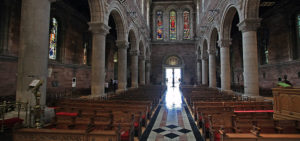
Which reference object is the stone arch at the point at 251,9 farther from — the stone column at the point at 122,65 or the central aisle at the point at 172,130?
the stone column at the point at 122,65

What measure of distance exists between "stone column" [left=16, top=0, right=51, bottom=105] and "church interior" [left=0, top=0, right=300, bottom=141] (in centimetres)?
3

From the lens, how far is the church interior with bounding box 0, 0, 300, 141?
3.92 m

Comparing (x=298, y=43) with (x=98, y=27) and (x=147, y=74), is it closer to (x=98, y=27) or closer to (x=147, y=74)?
(x=98, y=27)

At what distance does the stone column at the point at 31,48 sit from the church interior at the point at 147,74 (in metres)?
0.03

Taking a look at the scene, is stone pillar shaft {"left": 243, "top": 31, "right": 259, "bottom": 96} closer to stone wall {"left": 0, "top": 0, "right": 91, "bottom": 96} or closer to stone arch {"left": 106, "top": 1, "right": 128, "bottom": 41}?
stone arch {"left": 106, "top": 1, "right": 128, "bottom": 41}

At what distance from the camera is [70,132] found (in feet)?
9.34

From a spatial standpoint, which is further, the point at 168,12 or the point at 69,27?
the point at 168,12

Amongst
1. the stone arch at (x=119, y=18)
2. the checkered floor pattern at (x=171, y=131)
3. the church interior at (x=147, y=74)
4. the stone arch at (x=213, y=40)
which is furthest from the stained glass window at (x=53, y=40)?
the stone arch at (x=213, y=40)

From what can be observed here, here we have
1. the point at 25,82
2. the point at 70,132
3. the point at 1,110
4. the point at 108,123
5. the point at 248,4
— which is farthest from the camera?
the point at 248,4

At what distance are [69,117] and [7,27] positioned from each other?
32.1 ft

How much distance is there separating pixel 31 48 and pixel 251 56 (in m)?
10.9

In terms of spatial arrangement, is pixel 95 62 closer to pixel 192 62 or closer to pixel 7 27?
pixel 7 27

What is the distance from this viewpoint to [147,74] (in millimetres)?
28375

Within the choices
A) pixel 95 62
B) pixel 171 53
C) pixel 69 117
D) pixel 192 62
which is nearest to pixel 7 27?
pixel 95 62
